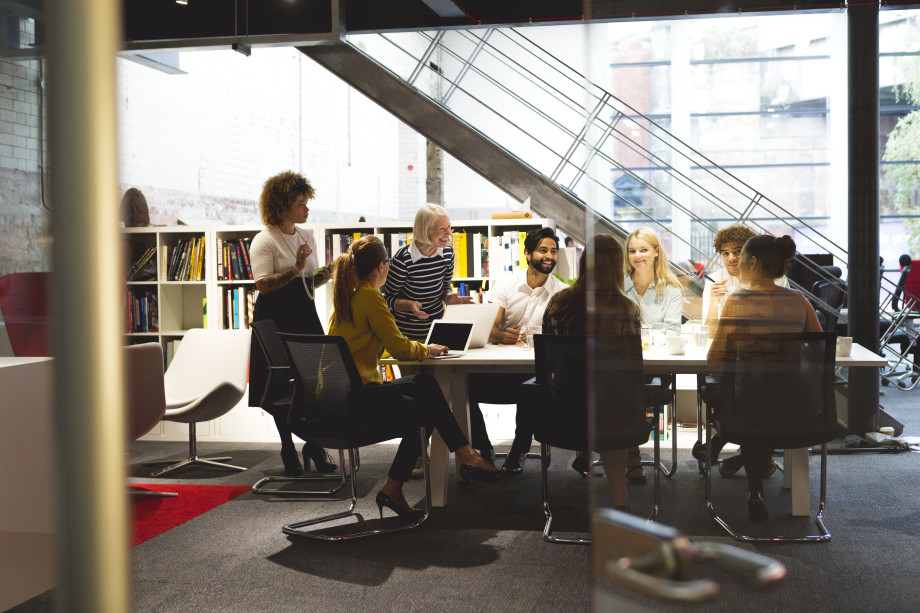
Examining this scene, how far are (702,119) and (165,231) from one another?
5.34 metres

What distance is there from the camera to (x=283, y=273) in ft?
15.0

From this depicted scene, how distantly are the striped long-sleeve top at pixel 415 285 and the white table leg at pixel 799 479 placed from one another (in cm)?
344

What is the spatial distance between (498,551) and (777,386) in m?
2.39

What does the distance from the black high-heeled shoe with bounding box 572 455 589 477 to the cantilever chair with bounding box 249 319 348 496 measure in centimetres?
133

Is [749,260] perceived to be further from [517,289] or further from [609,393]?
[517,289]

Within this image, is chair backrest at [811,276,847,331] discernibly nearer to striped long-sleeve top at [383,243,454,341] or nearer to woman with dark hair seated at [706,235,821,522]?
woman with dark hair seated at [706,235,821,522]

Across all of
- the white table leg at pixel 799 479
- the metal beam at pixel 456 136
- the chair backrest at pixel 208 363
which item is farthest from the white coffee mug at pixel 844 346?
the metal beam at pixel 456 136

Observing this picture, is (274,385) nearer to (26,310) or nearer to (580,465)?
(580,465)

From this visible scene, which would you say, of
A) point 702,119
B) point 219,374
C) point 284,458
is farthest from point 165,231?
point 702,119

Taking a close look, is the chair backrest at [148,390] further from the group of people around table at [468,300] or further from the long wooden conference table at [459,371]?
the long wooden conference table at [459,371]

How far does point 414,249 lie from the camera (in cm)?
461

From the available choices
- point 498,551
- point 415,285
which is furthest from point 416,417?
point 415,285

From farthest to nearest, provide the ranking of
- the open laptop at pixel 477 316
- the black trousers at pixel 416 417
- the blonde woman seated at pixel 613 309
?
the open laptop at pixel 477 316
the black trousers at pixel 416 417
the blonde woman seated at pixel 613 309

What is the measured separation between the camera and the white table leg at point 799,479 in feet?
3.97
